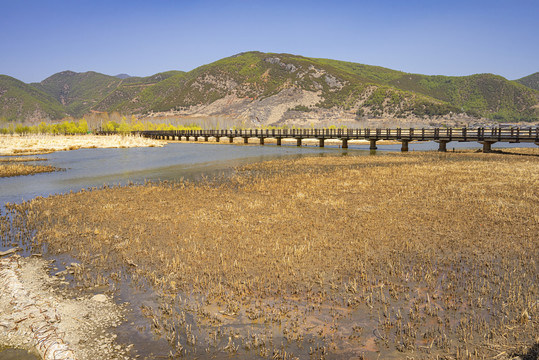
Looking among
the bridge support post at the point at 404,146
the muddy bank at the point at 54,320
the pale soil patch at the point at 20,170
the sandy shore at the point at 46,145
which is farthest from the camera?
the sandy shore at the point at 46,145

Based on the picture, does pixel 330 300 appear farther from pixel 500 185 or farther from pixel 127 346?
pixel 500 185

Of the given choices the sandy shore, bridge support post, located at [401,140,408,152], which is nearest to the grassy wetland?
bridge support post, located at [401,140,408,152]

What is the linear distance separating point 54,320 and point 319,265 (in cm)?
609

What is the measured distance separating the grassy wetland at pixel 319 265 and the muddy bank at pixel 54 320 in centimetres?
68

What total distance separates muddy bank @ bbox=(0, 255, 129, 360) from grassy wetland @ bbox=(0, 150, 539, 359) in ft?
2.24

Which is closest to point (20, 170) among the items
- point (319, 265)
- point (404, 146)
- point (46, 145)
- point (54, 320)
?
point (54, 320)

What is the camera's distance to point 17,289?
797 centimetres

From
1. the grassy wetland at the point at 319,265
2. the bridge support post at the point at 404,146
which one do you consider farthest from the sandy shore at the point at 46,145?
the bridge support post at the point at 404,146

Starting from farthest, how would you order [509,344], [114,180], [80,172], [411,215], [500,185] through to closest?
[80,172] → [114,180] → [500,185] → [411,215] → [509,344]

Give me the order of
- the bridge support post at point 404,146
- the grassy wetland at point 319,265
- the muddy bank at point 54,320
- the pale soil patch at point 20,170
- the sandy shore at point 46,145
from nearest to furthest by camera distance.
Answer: the muddy bank at point 54,320 → the grassy wetland at point 319,265 → the pale soil patch at point 20,170 → the bridge support post at point 404,146 → the sandy shore at point 46,145

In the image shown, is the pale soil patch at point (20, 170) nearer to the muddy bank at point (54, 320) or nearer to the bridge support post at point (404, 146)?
the muddy bank at point (54, 320)

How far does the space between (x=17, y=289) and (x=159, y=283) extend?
3.17 meters

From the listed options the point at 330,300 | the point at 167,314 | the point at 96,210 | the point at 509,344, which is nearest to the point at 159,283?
the point at 167,314

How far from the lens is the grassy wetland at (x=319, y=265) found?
6066mm
